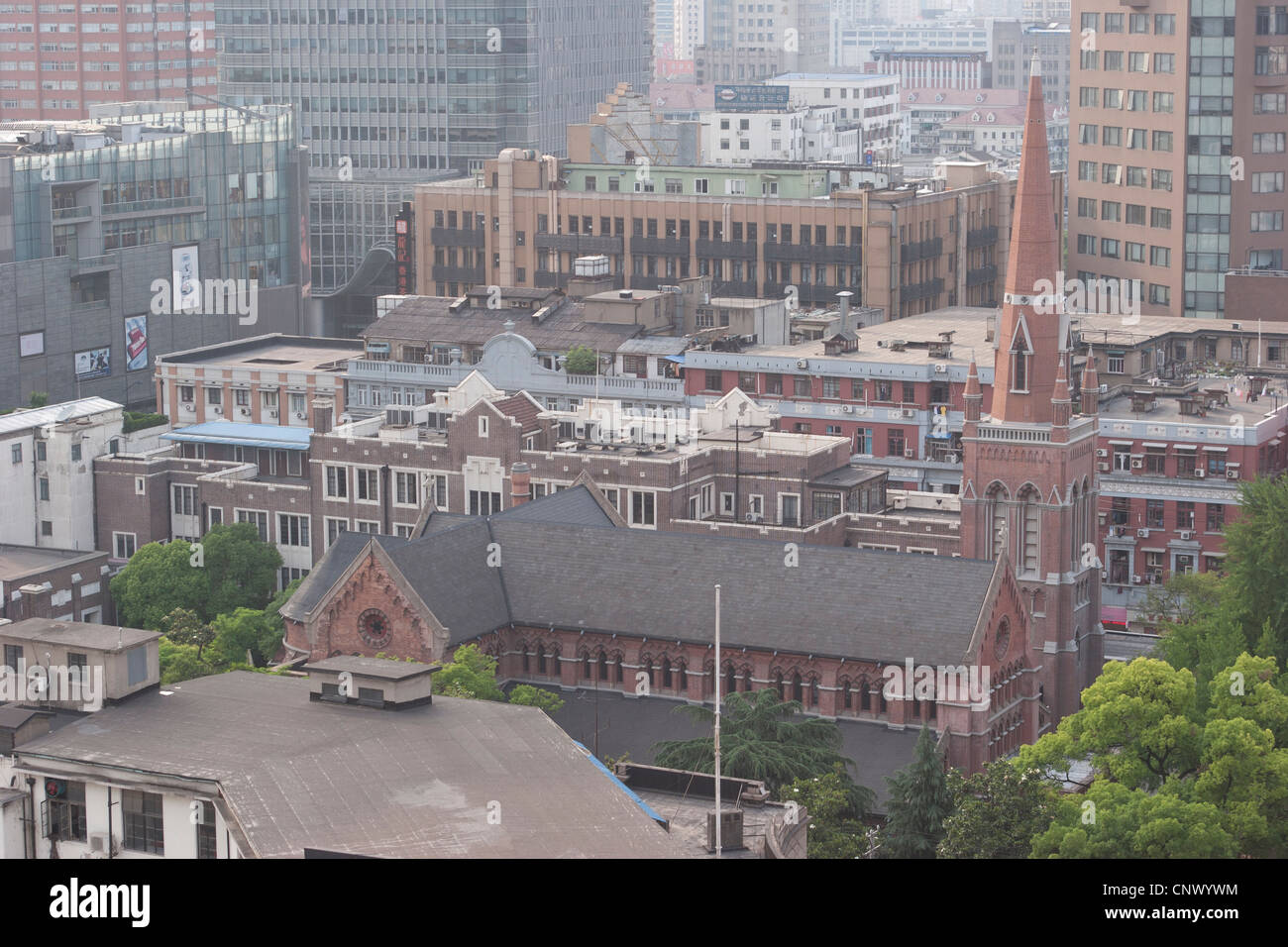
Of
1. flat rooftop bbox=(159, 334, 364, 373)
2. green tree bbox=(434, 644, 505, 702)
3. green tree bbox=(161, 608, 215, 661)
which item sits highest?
flat rooftop bbox=(159, 334, 364, 373)

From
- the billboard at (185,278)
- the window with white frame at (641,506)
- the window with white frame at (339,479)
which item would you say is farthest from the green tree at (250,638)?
the billboard at (185,278)

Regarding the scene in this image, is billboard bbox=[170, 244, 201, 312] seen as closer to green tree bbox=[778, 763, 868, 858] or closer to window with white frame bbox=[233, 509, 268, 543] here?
window with white frame bbox=[233, 509, 268, 543]

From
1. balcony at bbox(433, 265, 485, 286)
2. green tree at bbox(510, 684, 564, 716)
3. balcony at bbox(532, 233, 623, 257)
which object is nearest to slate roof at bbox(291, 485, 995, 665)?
green tree at bbox(510, 684, 564, 716)

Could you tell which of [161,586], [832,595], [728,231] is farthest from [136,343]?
[832,595]

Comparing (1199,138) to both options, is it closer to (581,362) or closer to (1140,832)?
(581,362)

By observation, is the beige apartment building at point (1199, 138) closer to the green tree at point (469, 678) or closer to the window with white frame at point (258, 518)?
the window with white frame at point (258, 518)
